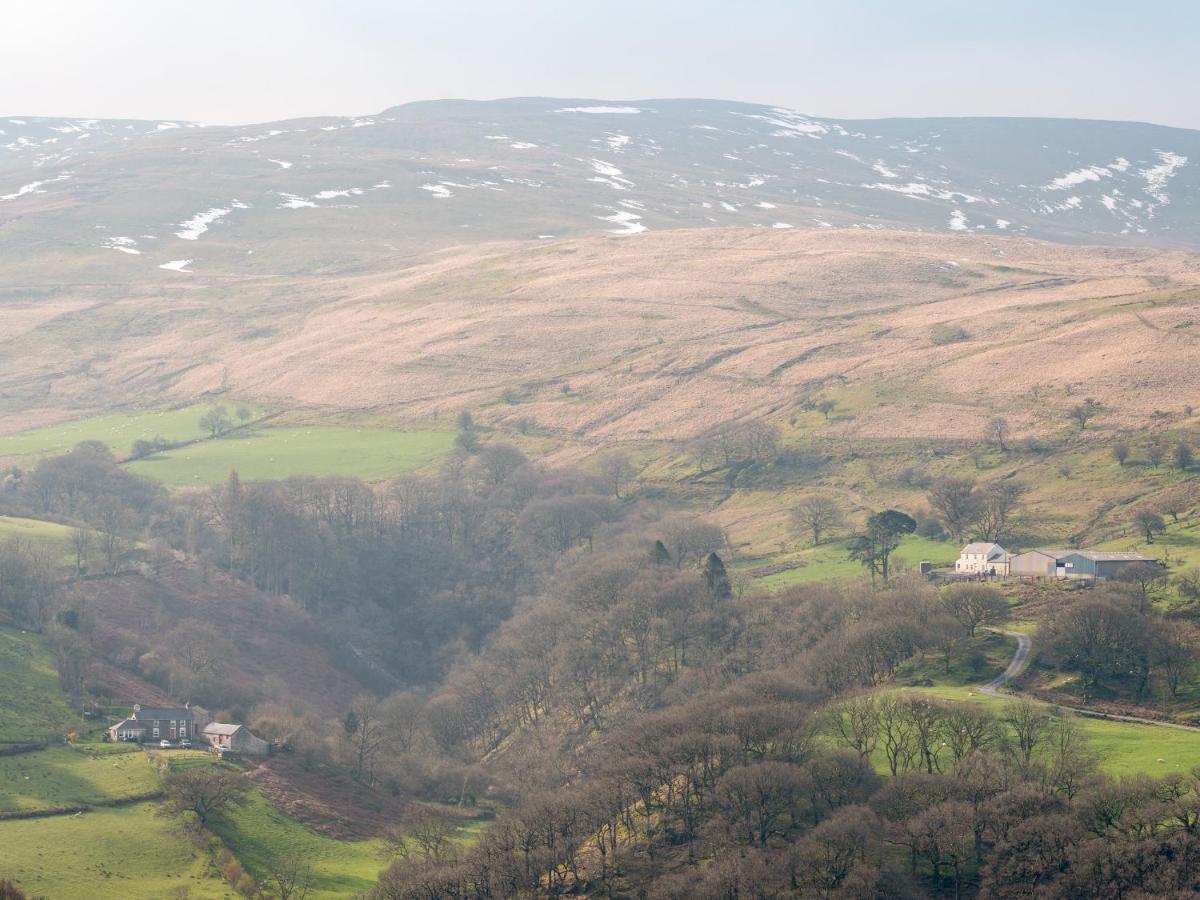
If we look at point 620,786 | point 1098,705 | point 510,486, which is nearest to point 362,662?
point 510,486

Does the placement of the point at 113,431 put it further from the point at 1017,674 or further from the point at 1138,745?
the point at 1138,745

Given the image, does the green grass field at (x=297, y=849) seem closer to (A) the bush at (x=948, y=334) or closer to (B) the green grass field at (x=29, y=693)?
(B) the green grass field at (x=29, y=693)

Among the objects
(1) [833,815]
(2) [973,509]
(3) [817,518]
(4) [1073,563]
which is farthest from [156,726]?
(2) [973,509]

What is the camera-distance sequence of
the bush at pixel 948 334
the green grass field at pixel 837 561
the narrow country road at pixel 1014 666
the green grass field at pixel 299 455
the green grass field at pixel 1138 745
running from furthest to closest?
the bush at pixel 948 334 < the green grass field at pixel 299 455 < the green grass field at pixel 837 561 < the narrow country road at pixel 1014 666 < the green grass field at pixel 1138 745

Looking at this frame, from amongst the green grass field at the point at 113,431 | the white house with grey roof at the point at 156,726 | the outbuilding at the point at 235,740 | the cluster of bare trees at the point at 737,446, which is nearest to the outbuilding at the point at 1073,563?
the outbuilding at the point at 235,740

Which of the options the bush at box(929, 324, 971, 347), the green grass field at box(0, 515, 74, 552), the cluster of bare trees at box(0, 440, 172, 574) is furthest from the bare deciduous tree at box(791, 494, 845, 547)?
the green grass field at box(0, 515, 74, 552)

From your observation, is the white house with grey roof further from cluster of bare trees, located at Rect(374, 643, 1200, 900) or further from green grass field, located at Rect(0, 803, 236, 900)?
cluster of bare trees, located at Rect(374, 643, 1200, 900)
